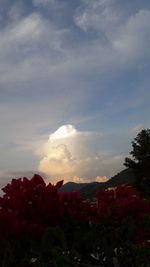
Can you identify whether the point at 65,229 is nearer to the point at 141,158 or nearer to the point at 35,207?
the point at 35,207

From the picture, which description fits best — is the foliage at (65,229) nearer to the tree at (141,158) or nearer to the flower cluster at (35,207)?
the flower cluster at (35,207)

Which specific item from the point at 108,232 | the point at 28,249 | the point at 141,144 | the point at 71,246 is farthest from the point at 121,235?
the point at 141,144

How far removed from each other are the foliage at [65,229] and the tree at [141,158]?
43766 mm

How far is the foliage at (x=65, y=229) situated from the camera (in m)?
5.04

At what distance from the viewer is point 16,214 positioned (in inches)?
211

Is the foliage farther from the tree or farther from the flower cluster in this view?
the tree

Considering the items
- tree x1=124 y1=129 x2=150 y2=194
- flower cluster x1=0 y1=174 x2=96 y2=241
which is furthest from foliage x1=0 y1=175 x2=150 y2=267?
tree x1=124 y1=129 x2=150 y2=194

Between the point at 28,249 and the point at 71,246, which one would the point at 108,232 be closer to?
the point at 71,246

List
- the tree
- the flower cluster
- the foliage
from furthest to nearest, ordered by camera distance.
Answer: the tree < the flower cluster < the foliage

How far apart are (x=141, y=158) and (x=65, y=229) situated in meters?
48.8

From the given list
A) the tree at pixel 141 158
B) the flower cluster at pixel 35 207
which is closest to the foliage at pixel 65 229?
the flower cluster at pixel 35 207

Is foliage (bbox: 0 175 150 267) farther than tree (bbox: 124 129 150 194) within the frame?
No

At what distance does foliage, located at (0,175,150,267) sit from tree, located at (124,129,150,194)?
43.8 m

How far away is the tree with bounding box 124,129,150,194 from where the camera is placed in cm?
5144
